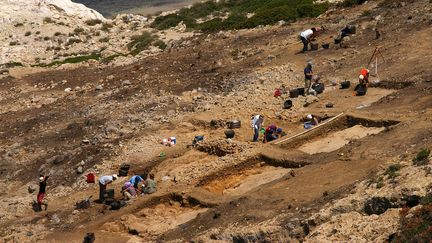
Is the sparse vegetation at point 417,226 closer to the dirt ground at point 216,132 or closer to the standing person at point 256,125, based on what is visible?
the dirt ground at point 216,132

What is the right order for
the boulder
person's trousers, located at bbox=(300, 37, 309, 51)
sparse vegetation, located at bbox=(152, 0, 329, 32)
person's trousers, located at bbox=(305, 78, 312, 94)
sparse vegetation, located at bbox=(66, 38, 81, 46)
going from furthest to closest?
sparse vegetation, located at bbox=(66, 38, 81, 46) < sparse vegetation, located at bbox=(152, 0, 329, 32) < person's trousers, located at bbox=(300, 37, 309, 51) < person's trousers, located at bbox=(305, 78, 312, 94) < the boulder

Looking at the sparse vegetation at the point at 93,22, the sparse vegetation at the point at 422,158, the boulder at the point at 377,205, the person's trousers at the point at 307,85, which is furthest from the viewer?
the sparse vegetation at the point at 93,22

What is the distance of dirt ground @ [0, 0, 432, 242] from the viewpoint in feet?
58.2

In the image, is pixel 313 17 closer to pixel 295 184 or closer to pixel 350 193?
pixel 295 184

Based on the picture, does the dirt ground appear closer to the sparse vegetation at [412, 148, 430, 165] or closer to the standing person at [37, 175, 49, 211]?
the standing person at [37, 175, 49, 211]

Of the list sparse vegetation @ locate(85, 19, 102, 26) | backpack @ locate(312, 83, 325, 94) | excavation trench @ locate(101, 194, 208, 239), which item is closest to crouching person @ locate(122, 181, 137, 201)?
excavation trench @ locate(101, 194, 208, 239)

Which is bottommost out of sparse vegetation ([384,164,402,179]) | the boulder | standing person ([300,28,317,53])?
standing person ([300,28,317,53])

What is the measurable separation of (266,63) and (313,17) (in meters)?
8.62

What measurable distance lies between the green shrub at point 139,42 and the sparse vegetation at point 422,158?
2777 centimetres

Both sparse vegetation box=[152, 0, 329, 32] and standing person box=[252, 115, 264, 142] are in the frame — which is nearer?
standing person box=[252, 115, 264, 142]

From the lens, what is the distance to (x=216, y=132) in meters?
24.7

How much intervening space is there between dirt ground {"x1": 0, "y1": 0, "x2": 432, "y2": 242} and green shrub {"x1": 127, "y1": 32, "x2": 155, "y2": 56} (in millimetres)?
4669

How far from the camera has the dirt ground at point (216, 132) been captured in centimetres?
1773

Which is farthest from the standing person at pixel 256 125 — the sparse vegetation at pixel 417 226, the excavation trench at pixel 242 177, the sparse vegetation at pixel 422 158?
the sparse vegetation at pixel 417 226
